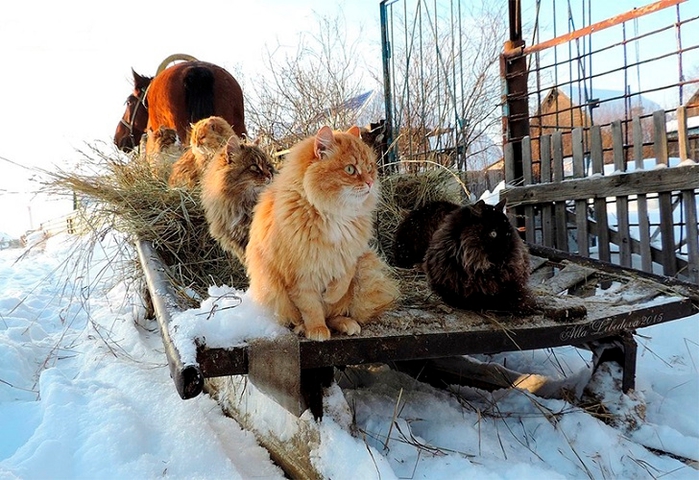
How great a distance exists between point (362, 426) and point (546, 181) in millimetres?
3194

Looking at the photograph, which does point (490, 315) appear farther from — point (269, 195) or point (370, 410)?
point (269, 195)

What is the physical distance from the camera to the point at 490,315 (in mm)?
1970

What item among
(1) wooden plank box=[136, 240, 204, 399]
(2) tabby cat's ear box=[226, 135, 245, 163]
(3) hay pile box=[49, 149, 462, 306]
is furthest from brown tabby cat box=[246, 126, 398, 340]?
(3) hay pile box=[49, 149, 462, 306]

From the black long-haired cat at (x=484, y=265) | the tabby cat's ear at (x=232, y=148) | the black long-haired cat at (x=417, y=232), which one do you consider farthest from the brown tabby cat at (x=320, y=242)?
the black long-haired cat at (x=417, y=232)

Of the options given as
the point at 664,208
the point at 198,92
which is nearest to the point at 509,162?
the point at 664,208

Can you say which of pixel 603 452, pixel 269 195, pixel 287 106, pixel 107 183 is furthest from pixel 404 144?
pixel 603 452

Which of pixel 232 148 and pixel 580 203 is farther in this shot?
pixel 580 203

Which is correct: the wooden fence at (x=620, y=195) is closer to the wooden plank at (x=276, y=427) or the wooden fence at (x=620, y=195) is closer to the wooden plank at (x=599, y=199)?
the wooden plank at (x=599, y=199)

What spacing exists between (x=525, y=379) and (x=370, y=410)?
866mm

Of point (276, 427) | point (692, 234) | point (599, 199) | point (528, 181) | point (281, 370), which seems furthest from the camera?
point (528, 181)

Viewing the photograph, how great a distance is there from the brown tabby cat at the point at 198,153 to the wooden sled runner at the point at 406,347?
2.20ft

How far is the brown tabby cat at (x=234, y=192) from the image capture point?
8.24 feet

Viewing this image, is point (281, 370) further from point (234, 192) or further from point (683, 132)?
point (683, 132)

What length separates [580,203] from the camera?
3867 millimetres
